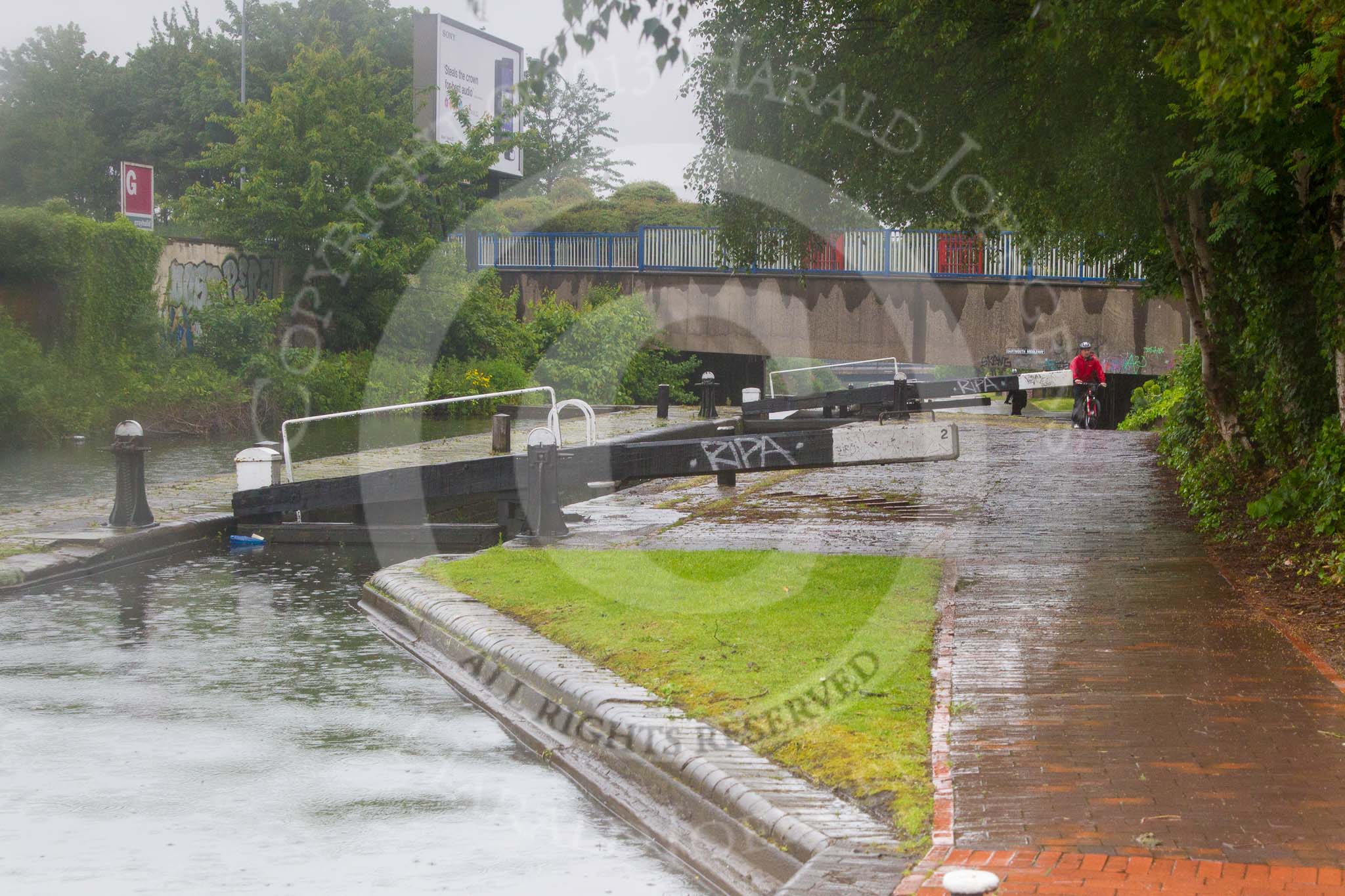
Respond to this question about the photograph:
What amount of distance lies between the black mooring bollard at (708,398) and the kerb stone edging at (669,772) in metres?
15.4

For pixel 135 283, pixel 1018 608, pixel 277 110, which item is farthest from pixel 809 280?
pixel 1018 608

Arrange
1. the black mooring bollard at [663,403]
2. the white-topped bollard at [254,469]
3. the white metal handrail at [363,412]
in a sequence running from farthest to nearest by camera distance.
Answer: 1. the black mooring bollard at [663,403]
2. the white metal handrail at [363,412]
3. the white-topped bollard at [254,469]

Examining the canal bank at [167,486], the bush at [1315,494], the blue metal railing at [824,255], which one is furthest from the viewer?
the blue metal railing at [824,255]

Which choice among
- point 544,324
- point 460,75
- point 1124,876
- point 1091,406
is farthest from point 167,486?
point 460,75

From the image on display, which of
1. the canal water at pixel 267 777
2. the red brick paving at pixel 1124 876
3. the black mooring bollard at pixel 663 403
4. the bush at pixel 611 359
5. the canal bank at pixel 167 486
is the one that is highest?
the bush at pixel 611 359

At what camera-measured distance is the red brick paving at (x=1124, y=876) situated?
169 inches

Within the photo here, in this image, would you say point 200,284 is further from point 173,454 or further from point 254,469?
point 254,469

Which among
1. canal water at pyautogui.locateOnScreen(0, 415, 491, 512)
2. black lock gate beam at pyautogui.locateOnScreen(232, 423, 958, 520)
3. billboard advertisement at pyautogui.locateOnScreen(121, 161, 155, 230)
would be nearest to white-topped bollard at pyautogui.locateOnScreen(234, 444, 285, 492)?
black lock gate beam at pyautogui.locateOnScreen(232, 423, 958, 520)

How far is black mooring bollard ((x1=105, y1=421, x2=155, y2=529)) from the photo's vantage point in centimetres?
1257

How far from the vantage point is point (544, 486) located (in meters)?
11.9

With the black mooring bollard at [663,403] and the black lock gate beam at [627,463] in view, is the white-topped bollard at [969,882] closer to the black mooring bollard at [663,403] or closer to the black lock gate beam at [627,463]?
the black lock gate beam at [627,463]

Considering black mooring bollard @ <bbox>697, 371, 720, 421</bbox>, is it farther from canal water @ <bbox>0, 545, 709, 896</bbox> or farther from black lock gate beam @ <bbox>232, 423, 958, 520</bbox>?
canal water @ <bbox>0, 545, 709, 896</bbox>

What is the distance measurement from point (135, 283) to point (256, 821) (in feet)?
71.5

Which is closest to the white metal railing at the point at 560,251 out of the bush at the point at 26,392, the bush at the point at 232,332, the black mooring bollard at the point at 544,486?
the bush at the point at 232,332
